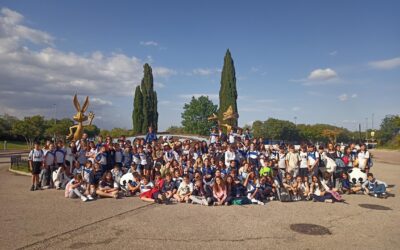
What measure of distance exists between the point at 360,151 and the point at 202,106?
4271 cm

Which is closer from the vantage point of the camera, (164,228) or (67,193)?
(164,228)

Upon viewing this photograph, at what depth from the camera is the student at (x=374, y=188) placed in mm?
10773

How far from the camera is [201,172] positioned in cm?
1059

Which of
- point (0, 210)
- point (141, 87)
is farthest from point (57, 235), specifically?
point (141, 87)

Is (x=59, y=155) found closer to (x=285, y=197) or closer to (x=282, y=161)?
(x=285, y=197)

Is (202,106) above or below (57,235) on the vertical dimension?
above

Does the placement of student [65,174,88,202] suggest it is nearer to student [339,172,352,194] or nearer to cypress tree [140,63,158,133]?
student [339,172,352,194]

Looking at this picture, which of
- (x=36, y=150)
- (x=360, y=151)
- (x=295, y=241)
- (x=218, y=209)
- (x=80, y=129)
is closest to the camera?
(x=295, y=241)

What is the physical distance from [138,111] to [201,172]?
110ft

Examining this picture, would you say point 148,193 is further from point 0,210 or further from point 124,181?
point 0,210

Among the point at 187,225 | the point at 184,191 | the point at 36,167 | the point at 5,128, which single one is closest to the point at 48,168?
the point at 36,167

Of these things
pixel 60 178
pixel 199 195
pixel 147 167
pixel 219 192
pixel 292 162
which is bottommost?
pixel 199 195

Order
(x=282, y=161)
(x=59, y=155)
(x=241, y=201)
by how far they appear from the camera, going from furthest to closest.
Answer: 1. (x=282, y=161)
2. (x=59, y=155)
3. (x=241, y=201)

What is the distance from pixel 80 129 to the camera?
718 inches
